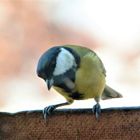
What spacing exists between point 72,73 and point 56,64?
0.10 metres

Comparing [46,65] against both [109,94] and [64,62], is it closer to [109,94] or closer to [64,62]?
[64,62]

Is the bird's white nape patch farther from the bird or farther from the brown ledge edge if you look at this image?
the brown ledge edge

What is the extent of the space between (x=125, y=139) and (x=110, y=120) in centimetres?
5

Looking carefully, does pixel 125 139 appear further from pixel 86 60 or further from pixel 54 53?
pixel 86 60

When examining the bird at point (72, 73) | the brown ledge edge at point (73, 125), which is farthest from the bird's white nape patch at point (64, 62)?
the brown ledge edge at point (73, 125)

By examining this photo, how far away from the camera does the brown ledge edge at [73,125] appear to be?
0.95 m

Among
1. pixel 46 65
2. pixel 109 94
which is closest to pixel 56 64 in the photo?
pixel 46 65

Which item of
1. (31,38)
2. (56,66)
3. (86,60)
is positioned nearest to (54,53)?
(56,66)

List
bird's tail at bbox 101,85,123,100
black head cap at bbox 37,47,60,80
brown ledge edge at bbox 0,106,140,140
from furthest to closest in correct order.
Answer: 1. bird's tail at bbox 101,85,123,100
2. black head cap at bbox 37,47,60,80
3. brown ledge edge at bbox 0,106,140,140

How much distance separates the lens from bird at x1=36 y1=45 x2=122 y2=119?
1.30 m

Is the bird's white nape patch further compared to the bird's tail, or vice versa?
the bird's tail

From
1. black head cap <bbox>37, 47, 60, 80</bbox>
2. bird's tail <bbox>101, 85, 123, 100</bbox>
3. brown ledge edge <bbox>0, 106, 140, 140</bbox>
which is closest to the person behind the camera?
brown ledge edge <bbox>0, 106, 140, 140</bbox>

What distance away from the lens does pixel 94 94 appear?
145cm

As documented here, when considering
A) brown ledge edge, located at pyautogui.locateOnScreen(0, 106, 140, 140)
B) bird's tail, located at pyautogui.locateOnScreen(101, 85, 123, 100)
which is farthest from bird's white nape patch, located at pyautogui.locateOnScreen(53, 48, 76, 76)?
brown ledge edge, located at pyautogui.locateOnScreen(0, 106, 140, 140)
